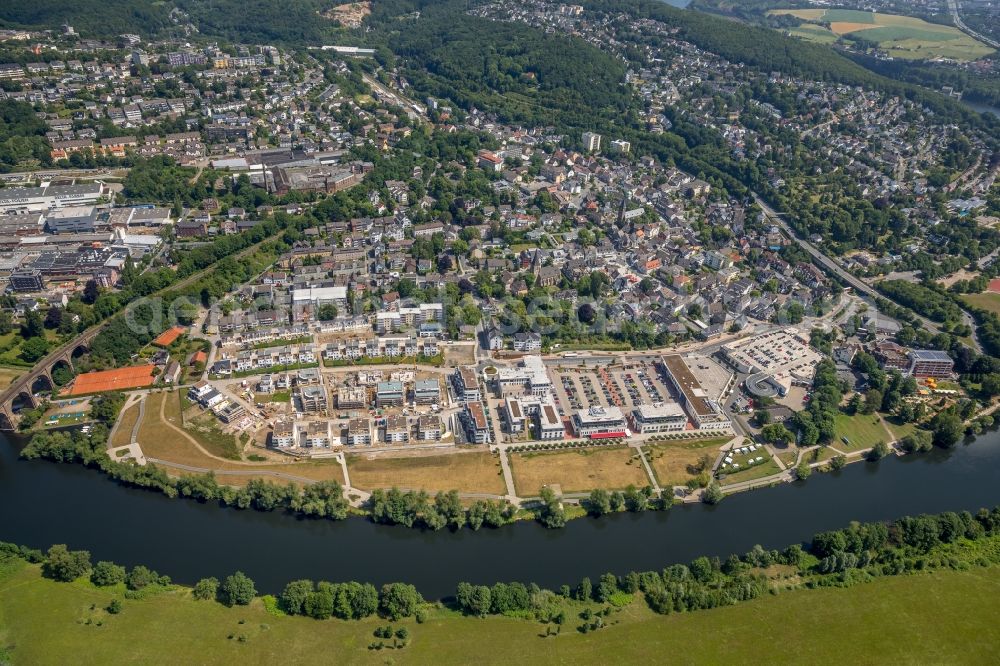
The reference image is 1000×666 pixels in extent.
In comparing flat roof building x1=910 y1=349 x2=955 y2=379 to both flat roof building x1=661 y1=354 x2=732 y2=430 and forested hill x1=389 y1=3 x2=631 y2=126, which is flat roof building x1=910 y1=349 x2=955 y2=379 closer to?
flat roof building x1=661 y1=354 x2=732 y2=430

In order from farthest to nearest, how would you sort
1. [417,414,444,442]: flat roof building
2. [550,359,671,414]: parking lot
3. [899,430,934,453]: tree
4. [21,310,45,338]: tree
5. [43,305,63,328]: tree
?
[43,305,63,328]: tree < [21,310,45,338]: tree < [550,359,671,414]: parking lot < [899,430,934,453]: tree < [417,414,444,442]: flat roof building

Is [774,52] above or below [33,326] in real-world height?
above

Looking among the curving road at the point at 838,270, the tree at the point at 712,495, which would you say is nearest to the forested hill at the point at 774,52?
the curving road at the point at 838,270

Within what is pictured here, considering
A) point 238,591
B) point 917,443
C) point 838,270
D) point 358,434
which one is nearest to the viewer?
point 238,591

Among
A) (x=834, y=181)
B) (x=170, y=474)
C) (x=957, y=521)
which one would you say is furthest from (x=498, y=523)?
(x=834, y=181)

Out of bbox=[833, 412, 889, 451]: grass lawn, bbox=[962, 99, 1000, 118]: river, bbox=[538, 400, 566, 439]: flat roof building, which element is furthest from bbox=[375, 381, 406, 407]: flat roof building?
bbox=[962, 99, 1000, 118]: river

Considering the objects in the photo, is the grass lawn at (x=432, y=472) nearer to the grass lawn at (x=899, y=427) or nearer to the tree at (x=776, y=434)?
the tree at (x=776, y=434)

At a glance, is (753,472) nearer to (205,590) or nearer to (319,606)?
(319,606)

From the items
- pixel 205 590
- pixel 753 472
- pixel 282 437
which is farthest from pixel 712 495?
pixel 205 590
